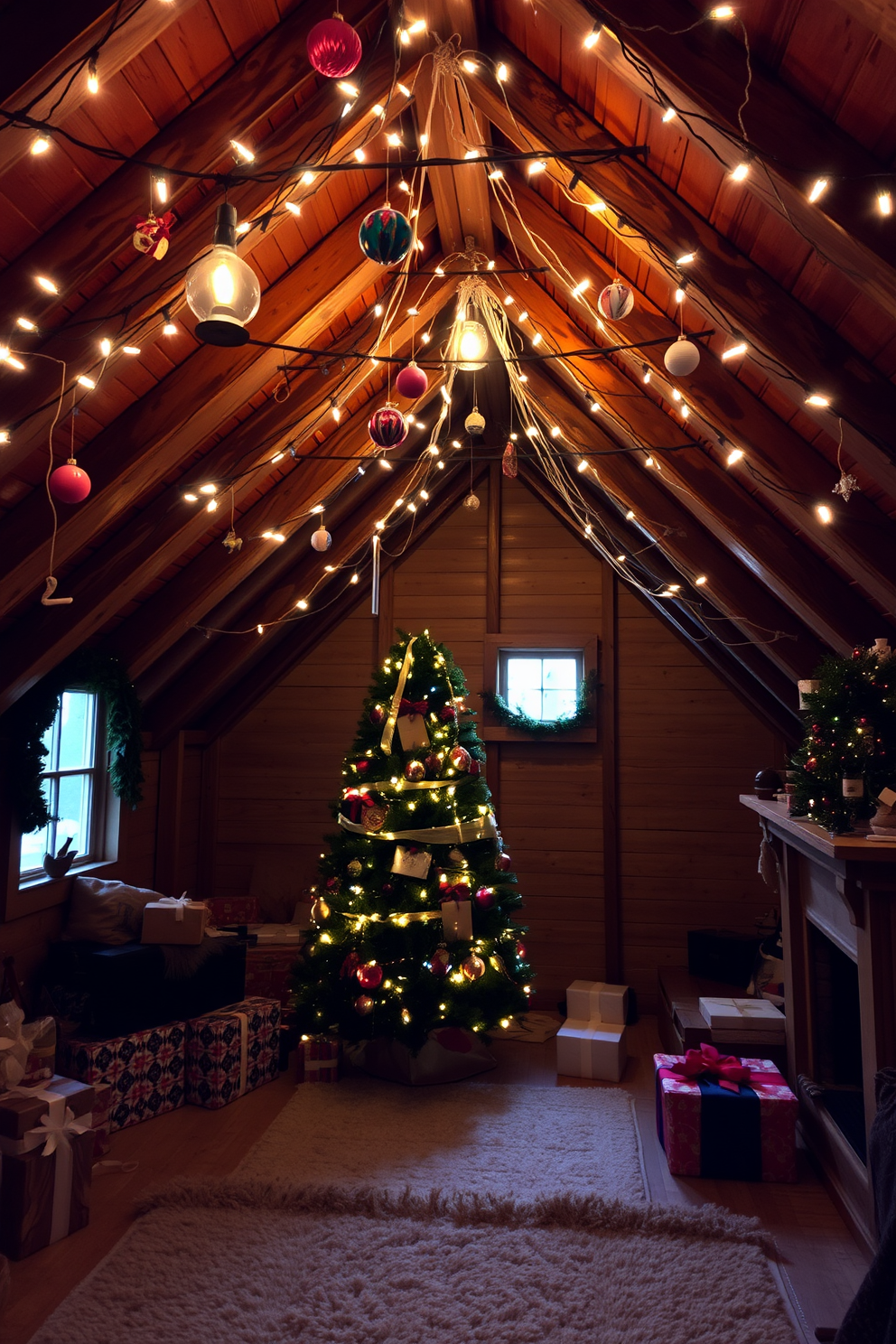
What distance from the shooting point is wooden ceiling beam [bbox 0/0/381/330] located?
7.16 ft

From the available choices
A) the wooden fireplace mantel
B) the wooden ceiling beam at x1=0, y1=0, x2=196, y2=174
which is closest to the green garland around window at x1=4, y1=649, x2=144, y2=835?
the wooden ceiling beam at x1=0, y1=0, x2=196, y2=174

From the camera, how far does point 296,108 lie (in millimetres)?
2467

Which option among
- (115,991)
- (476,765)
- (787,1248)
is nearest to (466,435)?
(476,765)

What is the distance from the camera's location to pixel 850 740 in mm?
2809

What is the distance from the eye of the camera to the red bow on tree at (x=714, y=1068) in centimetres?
331

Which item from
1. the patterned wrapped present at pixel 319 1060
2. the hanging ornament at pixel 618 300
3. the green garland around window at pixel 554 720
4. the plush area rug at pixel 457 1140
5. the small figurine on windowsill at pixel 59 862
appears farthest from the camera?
the green garland around window at pixel 554 720

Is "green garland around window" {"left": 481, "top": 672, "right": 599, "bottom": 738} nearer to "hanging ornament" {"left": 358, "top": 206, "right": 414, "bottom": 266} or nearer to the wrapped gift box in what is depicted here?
the wrapped gift box

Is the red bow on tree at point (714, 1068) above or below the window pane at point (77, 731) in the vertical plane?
below

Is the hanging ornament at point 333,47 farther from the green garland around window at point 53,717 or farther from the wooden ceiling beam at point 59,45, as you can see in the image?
the green garland around window at point 53,717

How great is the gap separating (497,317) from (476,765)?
2.11 meters

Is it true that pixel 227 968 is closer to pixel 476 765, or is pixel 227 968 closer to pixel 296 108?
pixel 476 765

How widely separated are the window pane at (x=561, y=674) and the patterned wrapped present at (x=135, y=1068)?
304cm

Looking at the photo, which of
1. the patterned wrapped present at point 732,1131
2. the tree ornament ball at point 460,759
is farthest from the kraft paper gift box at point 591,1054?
the tree ornament ball at point 460,759

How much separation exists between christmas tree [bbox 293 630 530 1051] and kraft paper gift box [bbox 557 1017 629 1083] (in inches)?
14.7
